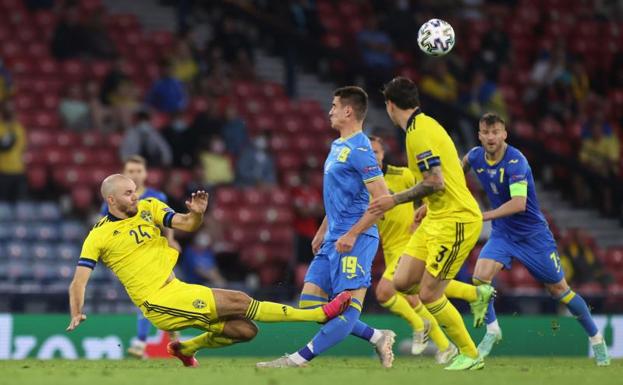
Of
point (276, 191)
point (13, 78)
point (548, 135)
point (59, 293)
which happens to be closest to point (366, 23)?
point (548, 135)

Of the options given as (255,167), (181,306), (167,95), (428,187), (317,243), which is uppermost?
(167,95)

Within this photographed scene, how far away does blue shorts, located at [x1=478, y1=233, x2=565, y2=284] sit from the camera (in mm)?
12461

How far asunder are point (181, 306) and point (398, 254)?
335cm

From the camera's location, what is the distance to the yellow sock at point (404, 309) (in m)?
13.1

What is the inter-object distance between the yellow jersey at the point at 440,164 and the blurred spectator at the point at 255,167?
831 centimetres

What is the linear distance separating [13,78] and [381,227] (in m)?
8.13

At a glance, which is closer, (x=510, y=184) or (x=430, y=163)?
(x=430, y=163)

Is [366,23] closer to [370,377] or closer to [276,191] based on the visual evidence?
[276,191]

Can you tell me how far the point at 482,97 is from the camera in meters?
22.6

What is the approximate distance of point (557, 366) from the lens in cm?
1248

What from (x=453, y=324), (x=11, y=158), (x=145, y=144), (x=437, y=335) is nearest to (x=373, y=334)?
(x=453, y=324)

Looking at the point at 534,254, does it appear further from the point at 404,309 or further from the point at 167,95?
the point at 167,95

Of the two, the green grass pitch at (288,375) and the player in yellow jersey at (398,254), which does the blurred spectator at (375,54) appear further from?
the green grass pitch at (288,375)

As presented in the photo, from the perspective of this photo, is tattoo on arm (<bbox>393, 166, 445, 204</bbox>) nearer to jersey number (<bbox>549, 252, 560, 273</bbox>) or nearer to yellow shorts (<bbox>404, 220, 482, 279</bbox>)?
yellow shorts (<bbox>404, 220, 482, 279</bbox>)
